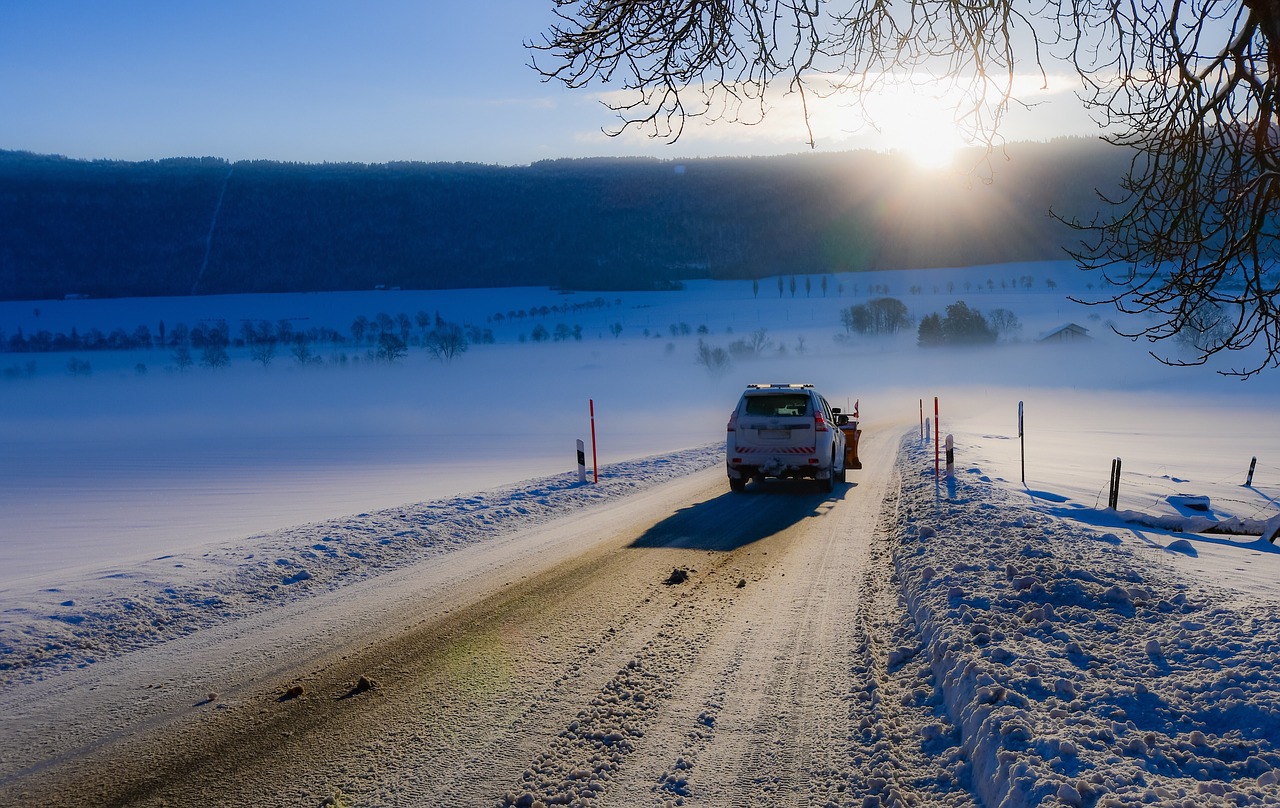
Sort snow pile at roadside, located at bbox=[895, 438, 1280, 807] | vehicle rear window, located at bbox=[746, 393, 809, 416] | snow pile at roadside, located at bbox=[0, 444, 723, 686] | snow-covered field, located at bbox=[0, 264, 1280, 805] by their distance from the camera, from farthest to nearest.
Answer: vehicle rear window, located at bbox=[746, 393, 809, 416]
snow pile at roadside, located at bbox=[0, 444, 723, 686]
snow-covered field, located at bbox=[0, 264, 1280, 805]
snow pile at roadside, located at bbox=[895, 438, 1280, 807]

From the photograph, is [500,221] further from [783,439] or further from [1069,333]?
[783,439]

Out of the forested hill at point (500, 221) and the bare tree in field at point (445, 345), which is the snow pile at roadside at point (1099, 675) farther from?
the forested hill at point (500, 221)

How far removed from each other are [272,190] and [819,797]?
128 m

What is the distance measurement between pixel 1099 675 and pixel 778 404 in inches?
434

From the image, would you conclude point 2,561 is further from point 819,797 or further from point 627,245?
point 627,245

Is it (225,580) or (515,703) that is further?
(225,580)

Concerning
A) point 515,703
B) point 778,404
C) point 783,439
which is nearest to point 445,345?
point 778,404

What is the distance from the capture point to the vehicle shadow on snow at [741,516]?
11301 mm

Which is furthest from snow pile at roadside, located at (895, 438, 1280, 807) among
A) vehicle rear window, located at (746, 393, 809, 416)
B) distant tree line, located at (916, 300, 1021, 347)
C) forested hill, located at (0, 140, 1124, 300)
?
forested hill, located at (0, 140, 1124, 300)

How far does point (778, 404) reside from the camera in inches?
639

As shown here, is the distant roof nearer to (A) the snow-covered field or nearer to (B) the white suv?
(A) the snow-covered field

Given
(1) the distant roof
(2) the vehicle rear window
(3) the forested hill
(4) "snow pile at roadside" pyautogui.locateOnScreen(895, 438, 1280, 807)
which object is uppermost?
(3) the forested hill

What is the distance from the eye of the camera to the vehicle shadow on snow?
11.3 metres

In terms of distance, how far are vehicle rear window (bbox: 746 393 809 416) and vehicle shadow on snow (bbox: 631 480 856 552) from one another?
60.2 inches
